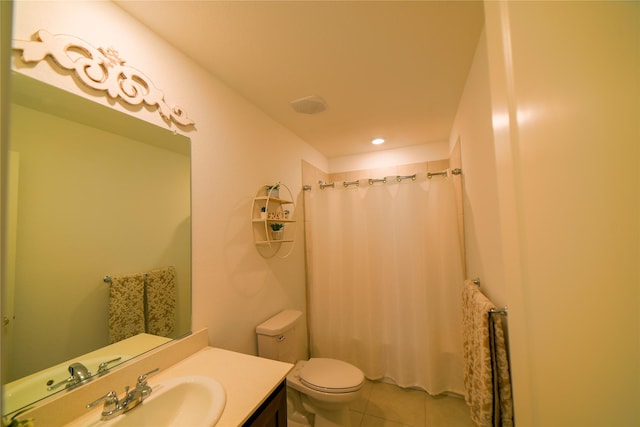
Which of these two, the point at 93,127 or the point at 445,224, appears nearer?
the point at 93,127

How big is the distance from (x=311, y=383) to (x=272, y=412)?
0.66 m

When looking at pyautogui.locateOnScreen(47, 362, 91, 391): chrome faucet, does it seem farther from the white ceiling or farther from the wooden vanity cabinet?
the white ceiling

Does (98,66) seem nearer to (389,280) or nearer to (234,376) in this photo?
(234,376)

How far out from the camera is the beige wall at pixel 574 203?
350 millimetres

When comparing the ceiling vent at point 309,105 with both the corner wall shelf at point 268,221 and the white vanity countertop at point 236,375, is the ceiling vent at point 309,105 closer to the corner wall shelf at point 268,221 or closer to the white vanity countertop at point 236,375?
the corner wall shelf at point 268,221

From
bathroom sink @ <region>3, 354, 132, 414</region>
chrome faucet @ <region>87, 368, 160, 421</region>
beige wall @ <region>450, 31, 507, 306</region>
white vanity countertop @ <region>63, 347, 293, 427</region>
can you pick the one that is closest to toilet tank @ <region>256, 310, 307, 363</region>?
white vanity countertop @ <region>63, 347, 293, 427</region>

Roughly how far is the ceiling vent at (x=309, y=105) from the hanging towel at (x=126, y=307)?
4.66 ft

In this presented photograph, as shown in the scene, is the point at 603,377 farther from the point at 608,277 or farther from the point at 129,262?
the point at 129,262

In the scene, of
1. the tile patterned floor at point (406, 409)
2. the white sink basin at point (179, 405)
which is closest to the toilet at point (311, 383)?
the tile patterned floor at point (406, 409)

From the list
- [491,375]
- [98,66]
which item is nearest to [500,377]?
[491,375]

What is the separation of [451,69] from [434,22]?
41 centimetres

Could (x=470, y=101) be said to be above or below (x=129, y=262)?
above

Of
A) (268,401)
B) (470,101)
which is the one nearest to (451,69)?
(470,101)

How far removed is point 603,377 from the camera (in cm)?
37
